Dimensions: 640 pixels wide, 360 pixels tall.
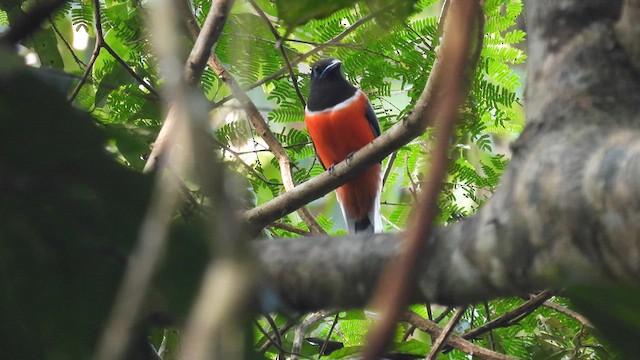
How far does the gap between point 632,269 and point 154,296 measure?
19.7 inches

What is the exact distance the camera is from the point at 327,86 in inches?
205

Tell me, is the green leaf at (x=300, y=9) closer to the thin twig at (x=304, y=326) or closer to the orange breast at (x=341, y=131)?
the thin twig at (x=304, y=326)

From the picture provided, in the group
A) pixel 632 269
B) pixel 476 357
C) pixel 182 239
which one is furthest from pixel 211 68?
pixel 632 269

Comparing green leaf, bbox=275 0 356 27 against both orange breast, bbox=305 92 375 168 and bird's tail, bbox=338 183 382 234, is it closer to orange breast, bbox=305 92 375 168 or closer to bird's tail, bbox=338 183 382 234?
orange breast, bbox=305 92 375 168

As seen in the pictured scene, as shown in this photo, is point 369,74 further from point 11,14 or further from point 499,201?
point 499,201

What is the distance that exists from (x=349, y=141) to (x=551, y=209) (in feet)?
14.3

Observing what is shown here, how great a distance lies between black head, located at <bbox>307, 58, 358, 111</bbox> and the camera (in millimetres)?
4996

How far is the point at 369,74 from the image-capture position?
364 cm

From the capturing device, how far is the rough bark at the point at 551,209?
797 mm

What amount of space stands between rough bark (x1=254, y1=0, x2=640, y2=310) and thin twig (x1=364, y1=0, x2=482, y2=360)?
0.35m

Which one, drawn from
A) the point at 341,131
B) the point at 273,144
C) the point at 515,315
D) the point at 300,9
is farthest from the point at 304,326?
the point at 341,131

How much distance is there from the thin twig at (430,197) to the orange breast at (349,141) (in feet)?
12.9

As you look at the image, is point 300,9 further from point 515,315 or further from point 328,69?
point 328,69

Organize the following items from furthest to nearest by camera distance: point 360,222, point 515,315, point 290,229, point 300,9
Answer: point 360,222 < point 290,229 < point 515,315 < point 300,9
